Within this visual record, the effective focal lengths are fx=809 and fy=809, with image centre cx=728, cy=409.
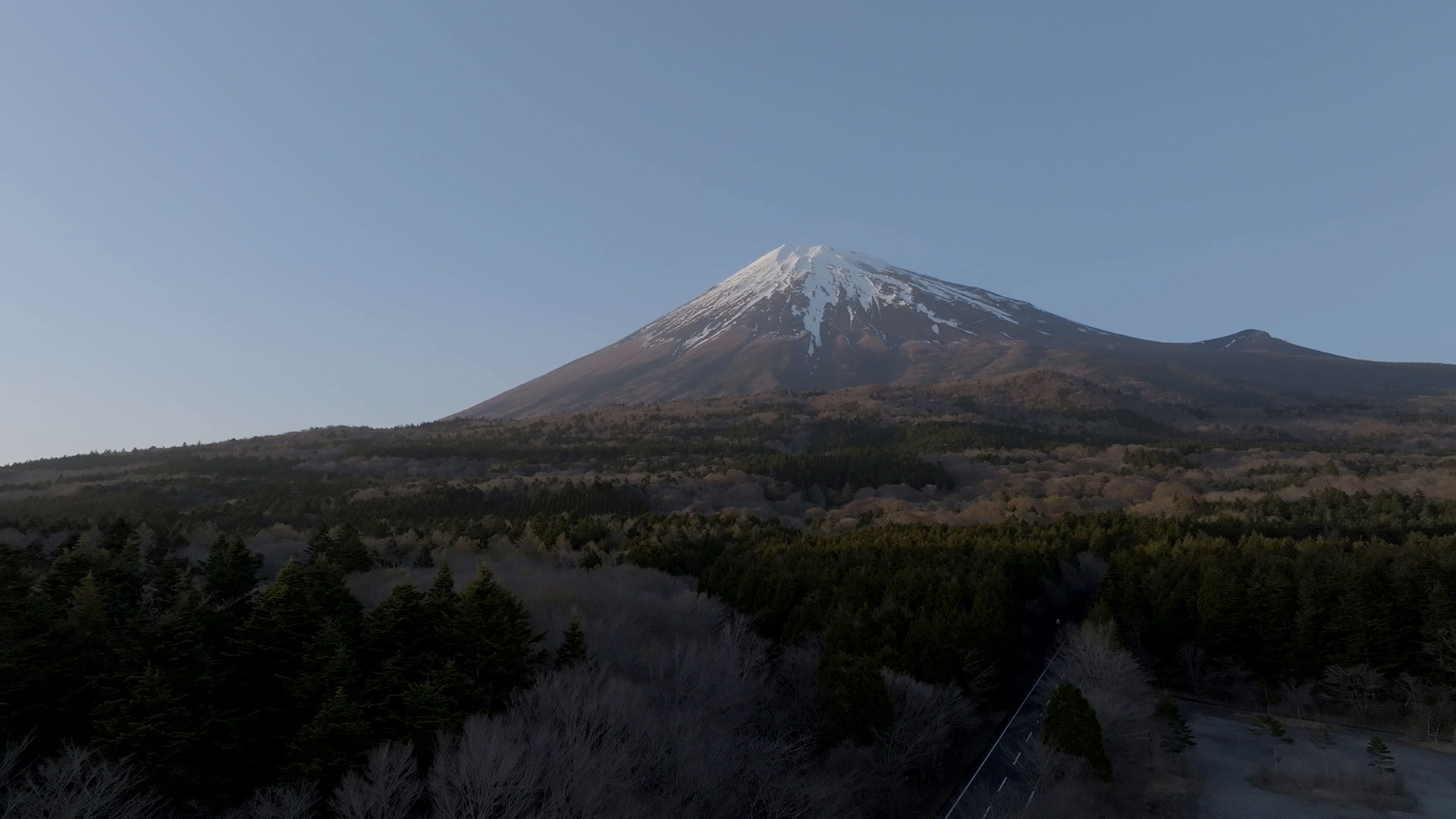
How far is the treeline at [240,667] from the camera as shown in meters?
17.0

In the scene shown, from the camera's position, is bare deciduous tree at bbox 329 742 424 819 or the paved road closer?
bare deciduous tree at bbox 329 742 424 819

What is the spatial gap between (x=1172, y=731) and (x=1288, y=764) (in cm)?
332

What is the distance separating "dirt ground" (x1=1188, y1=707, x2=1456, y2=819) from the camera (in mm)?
23031

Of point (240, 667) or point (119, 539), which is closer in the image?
point (240, 667)

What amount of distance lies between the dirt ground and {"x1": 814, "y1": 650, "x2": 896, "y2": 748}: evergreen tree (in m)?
9.44

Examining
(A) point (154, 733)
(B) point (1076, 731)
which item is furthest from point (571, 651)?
(B) point (1076, 731)

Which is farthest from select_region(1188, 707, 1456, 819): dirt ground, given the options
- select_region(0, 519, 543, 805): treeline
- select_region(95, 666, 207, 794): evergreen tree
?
select_region(95, 666, 207, 794): evergreen tree

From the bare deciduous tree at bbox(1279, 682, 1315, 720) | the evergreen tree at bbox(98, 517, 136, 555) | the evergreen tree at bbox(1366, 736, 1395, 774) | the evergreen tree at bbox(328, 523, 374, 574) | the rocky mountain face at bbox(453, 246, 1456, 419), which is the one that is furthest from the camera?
the rocky mountain face at bbox(453, 246, 1456, 419)

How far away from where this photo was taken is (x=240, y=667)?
20.4 m

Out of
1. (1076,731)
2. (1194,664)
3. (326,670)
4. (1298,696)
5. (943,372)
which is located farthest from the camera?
(943,372)

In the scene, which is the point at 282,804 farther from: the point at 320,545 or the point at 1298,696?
the point at 1298,696

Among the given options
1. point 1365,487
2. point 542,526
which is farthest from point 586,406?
point 1365,487

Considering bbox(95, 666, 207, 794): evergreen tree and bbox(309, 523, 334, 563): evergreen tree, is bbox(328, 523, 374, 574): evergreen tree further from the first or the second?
bbox(95, 666, 207, 794): evergreen tree

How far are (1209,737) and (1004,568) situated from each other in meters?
9.18
